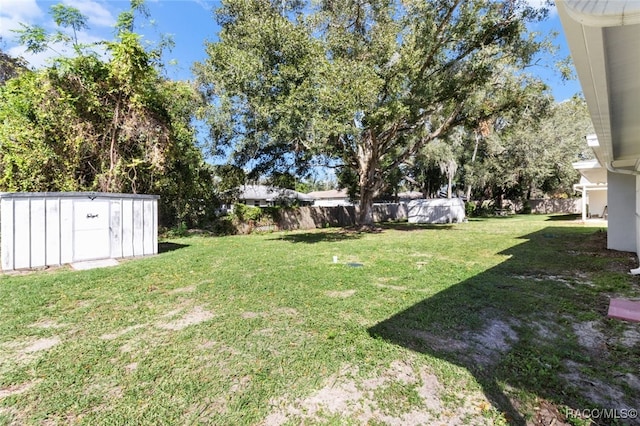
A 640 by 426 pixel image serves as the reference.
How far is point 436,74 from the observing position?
12.5 m

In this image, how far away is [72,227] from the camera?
753 centimetres

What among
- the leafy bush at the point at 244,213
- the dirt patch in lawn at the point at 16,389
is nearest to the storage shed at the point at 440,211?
the leafy bush at the point at 244,213

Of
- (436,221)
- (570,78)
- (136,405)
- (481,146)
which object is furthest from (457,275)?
(481,146)

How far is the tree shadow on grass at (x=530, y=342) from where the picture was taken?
7.92 feet

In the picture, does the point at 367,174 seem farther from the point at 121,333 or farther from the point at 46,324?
the point at 46,324

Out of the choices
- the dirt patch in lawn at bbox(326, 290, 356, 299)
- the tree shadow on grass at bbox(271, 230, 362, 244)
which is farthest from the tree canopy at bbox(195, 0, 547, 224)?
the dirt patch in lawn at bbox(326, 290, 356, 299)

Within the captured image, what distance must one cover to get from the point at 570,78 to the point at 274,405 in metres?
13.8

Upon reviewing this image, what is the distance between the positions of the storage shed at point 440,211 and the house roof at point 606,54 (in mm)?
16883

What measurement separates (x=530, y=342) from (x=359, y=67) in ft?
29.4

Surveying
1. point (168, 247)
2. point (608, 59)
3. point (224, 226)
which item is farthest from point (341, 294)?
point (224, 226)

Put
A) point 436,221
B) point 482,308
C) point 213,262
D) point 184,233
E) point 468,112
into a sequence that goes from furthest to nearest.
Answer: point 436,221 < point 184,233 < point 468,112 < point 213,262 < point 482,308

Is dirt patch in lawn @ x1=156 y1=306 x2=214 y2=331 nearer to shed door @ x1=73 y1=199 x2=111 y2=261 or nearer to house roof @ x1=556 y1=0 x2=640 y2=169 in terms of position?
house roof @ x1=556 y1=0 x2=640 y2=169

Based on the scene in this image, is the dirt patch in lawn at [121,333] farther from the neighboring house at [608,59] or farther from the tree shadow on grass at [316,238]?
the tree shadow on grass at [316,238]

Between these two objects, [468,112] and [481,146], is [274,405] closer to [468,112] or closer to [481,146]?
[468,112]
